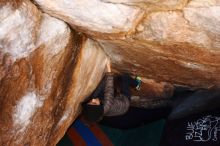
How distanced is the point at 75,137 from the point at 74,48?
202 cm

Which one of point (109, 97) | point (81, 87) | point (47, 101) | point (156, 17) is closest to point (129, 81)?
point (109, 97)

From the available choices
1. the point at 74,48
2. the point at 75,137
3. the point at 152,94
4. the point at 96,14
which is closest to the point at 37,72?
the point at 74,48

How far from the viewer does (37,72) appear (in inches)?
124

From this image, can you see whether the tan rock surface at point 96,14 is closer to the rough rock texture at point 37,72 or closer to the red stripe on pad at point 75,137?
the rough rock texture at point 37,72

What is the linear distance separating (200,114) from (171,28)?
5.58ft

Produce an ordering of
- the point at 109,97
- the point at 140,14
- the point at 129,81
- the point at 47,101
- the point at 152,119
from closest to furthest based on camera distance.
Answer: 1. the point at 140,14
2. the point at 47,101
3. the point at 109,97
4. the point at 129,81
5. the point at 152,119

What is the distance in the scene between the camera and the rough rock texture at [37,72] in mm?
2775

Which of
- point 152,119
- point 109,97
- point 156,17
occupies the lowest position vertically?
point 152,119

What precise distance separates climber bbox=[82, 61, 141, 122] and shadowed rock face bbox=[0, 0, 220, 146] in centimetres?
28

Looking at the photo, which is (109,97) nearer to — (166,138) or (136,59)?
(136,59)

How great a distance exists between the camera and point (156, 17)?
9.80 feet

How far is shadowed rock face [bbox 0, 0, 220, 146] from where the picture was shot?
2.79m

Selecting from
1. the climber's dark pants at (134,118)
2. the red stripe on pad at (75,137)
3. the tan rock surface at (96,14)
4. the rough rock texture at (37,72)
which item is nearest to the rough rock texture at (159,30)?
the tan rock surface at (96,14)

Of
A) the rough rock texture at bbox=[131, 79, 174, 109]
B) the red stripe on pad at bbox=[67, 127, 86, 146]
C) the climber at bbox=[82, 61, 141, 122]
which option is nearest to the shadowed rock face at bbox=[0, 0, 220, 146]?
the climber at bbox=[82, 61, 141, 122]
